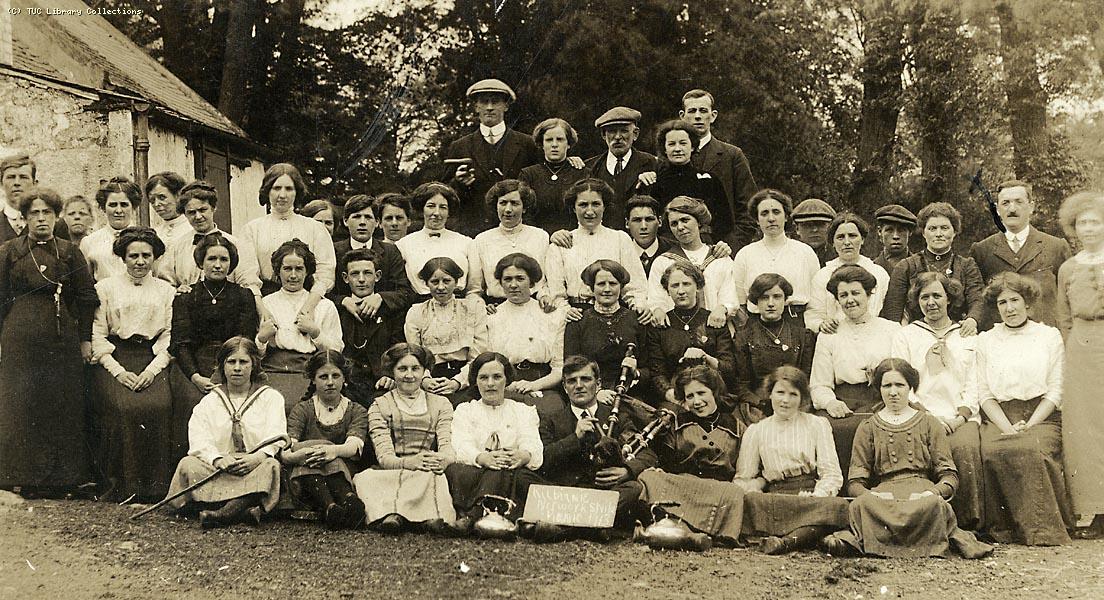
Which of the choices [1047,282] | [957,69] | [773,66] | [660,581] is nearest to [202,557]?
[660,581]

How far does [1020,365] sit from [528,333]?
2440mm

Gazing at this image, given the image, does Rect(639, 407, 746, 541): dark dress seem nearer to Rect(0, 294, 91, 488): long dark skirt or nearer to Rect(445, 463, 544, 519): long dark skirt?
Rect(445, 463, 544, 519): long dark skirt

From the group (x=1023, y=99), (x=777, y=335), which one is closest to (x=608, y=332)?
(x=777, y=335)

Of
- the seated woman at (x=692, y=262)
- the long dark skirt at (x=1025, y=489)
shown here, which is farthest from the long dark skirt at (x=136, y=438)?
the long dark skirt at (x=1025, y=489)

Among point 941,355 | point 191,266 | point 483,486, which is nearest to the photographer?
point 483,486

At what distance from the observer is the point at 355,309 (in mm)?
5207

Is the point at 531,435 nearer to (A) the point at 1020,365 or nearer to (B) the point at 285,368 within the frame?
(B) the point at 285,368

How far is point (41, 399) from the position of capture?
5211mm

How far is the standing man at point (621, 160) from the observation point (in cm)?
583

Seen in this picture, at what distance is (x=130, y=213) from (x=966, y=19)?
5.38m

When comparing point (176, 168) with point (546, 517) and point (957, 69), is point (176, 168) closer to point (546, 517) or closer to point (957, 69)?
point (546, 517)

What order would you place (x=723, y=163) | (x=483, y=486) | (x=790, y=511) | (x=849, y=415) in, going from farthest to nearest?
(x=723, y=163) < (x=849, y=415) < (x=483, y=486) < (x=790, y=511)

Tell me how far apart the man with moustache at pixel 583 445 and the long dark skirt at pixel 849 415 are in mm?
885

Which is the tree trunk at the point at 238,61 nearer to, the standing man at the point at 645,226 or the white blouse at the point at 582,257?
the white blouse at the point at 582,257
